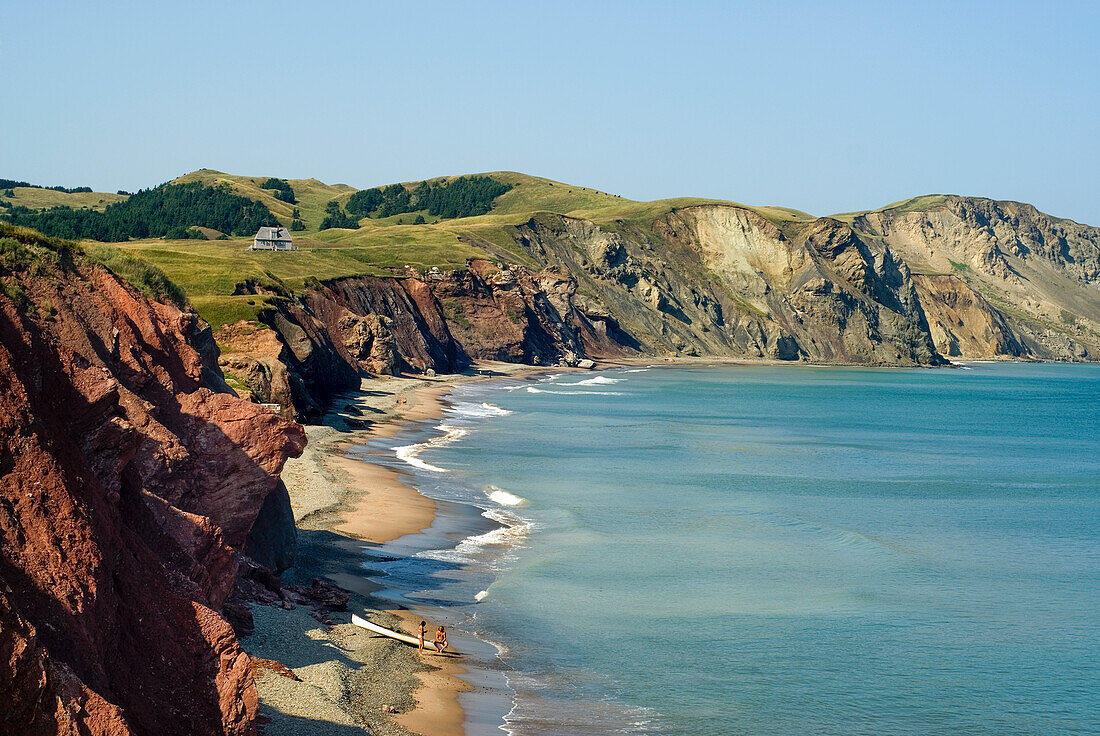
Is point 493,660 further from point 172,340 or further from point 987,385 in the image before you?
point 987,385

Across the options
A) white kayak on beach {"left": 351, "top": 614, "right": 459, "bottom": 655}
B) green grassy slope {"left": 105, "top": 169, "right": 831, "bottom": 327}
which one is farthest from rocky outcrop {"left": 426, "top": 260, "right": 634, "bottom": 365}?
white kayak on beach {"left": 351, "top": 614, "right": 459, "bottom": 655}

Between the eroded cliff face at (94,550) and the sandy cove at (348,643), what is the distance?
8.53 ft

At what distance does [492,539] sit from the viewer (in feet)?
122

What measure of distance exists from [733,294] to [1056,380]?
2247 inches

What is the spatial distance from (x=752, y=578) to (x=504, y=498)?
14.1m

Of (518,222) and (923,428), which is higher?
(518,222)

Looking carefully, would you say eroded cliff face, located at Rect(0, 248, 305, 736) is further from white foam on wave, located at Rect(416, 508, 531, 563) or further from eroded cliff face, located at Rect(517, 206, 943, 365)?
eroded cliff face, located at Rect(517, 206, 943, 365)

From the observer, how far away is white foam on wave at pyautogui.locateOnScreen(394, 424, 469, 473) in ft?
170

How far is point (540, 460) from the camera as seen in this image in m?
57.3

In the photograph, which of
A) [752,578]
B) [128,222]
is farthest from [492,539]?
[128,222]

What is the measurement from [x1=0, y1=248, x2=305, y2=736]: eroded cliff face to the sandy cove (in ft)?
8.53

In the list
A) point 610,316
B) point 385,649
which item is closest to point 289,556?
point 385,649

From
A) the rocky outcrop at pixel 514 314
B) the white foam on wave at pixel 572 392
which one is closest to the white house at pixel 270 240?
the rocky outcrop at pixel 514 314

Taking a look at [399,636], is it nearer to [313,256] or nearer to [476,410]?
[476,410]
